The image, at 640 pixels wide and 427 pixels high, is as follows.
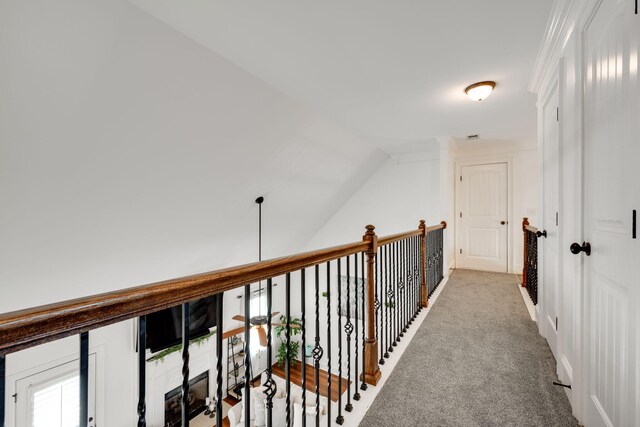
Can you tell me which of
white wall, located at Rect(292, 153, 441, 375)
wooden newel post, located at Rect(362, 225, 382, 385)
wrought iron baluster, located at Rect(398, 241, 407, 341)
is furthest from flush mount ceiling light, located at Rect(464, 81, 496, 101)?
white wall, located at Rect(292, 153, 441, 375)

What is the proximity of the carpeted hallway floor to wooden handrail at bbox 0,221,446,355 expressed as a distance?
1.26 m

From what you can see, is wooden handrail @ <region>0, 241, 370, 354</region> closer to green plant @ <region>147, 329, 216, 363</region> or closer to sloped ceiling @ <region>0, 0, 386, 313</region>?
sloped ceiling @ <region>0, 0, 386, 313</region>

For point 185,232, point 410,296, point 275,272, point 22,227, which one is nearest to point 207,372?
point 185,232

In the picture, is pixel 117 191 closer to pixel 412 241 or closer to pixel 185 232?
pixel 185 232

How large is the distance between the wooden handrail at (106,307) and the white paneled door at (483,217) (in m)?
5.51

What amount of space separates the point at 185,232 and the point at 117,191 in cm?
128

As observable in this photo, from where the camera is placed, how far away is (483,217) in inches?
214

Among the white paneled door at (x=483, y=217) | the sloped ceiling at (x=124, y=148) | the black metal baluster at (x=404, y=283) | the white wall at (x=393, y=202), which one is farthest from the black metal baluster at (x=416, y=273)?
the white paneled door at (x=483, y=217)

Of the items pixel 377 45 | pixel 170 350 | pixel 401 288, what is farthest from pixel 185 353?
pixel 170 350

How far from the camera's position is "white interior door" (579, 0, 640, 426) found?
1002 millimetres

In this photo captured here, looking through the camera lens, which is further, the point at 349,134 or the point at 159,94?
the point at 349,134

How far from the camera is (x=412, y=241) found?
9.34 ft

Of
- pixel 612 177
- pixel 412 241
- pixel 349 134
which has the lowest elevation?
pixel 412 241

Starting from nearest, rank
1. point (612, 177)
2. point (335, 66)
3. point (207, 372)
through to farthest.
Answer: point (612, 177) → point (335, 66) → point (207, 372)
